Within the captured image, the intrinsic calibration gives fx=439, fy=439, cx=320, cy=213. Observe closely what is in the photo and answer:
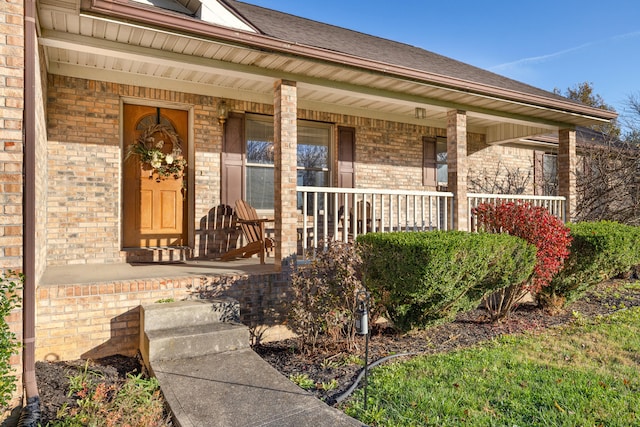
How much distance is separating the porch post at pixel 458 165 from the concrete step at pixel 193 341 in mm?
4177

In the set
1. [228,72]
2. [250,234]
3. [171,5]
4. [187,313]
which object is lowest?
[187,313]

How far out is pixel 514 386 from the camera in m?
3.42

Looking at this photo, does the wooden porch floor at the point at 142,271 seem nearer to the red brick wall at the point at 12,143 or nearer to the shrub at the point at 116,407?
the red brick wall at the point at 12,143

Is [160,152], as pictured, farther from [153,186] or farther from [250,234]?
[250,234]

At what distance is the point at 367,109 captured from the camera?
795 cm

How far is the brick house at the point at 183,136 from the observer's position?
3883mm

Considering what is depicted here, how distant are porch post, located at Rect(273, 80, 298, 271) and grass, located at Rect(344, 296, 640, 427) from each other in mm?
1927

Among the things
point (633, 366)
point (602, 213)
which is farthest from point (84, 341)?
point (602, 213)

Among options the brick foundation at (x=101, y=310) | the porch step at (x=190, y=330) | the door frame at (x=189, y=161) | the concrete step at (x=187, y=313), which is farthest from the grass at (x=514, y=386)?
the door frame at (x=189, y=161)

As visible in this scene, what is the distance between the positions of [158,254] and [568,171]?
7.21 m

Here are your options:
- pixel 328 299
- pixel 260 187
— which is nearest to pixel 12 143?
pixel 328 299

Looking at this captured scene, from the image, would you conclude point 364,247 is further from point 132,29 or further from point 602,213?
point 602,213

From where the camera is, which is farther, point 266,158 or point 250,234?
point 266,158

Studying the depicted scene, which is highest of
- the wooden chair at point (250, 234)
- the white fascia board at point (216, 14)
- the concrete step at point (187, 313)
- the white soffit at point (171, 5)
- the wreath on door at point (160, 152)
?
the white soffit at point (171, 5)
